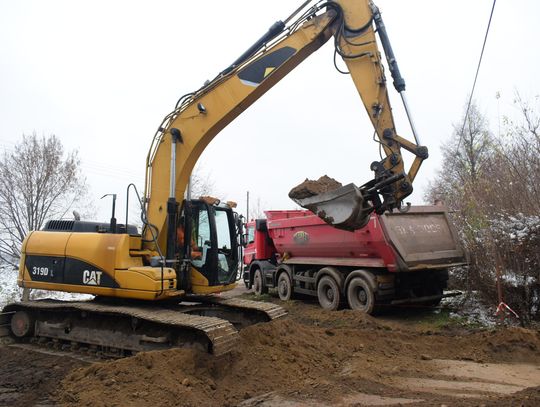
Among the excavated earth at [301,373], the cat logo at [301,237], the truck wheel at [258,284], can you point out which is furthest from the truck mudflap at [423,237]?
the truck wheel at [258,284]

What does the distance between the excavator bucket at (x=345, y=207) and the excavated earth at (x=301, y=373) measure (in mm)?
1687

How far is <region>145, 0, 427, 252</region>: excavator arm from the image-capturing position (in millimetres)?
5527

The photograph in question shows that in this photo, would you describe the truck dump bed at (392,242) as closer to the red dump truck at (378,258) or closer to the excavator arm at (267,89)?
the red dump truck at (378,258)

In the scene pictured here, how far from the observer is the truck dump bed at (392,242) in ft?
28.2

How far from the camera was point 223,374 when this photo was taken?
5.14m

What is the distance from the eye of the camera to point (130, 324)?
603 centimetres

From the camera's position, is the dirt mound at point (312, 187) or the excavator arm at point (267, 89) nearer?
the excavator arm at point (267, 89)

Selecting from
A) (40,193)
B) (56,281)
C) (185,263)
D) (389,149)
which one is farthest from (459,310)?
(40,193)

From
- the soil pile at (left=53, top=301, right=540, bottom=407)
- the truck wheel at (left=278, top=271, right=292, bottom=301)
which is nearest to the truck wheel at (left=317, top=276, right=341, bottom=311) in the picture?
the truck wheel at (left=278, top=271, right=292, bottom=301)

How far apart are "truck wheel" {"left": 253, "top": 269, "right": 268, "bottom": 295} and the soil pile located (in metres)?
6.82

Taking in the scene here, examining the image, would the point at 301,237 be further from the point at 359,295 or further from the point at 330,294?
the point at 359,295

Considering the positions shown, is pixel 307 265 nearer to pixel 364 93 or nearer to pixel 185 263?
pixel 185 263

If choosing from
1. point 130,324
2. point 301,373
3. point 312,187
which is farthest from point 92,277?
point 312,187

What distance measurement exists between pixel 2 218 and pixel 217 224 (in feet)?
33.2
